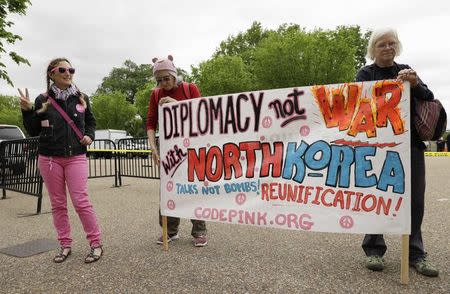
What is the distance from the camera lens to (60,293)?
3.04 metres

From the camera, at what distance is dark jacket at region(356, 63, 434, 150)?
10.3 ft

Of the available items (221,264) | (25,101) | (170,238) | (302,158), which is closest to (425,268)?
(302,158)

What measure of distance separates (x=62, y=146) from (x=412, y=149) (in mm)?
3267

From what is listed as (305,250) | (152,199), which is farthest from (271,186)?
(152,199)

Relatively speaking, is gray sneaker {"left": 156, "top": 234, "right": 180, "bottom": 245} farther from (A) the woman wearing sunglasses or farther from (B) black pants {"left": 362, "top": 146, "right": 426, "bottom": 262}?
(B) black pants {"left": 362, "top": 146, "right": 426, "bottom": 262}

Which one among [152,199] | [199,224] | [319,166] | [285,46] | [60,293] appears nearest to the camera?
[60,293]

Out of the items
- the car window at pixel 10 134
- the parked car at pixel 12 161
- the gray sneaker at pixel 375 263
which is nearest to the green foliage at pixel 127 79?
the car window at pixel 10 134

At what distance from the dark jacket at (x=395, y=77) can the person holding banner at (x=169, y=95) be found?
177 centimetres

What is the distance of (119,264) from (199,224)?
98 centimetres

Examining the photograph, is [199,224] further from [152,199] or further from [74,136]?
[152,199]

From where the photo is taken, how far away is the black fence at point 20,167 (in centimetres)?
692

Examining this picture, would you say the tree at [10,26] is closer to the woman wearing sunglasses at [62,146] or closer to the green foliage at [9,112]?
the woman wearing sunglasses at [62,146]

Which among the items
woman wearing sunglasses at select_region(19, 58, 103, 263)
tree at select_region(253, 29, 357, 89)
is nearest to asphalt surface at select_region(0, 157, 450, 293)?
woman wearing sunglasses at select_region(19, 58, 103, 263)

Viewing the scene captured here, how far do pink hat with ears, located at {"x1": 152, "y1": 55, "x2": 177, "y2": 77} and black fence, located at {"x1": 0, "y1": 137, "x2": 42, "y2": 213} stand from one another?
371cm
